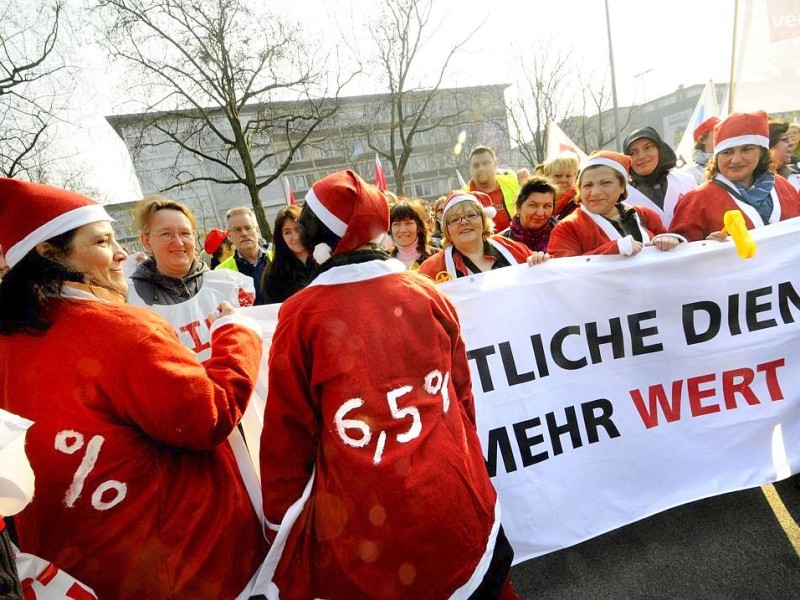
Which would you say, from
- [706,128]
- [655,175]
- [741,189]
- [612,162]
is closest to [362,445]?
[612,162]

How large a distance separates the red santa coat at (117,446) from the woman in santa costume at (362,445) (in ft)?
0.73

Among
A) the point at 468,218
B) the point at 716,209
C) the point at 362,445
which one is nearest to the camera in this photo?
the point at 362,445

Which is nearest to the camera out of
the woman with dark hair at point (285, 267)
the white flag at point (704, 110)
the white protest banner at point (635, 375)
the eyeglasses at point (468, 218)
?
the white protest banner at point (635, 375)

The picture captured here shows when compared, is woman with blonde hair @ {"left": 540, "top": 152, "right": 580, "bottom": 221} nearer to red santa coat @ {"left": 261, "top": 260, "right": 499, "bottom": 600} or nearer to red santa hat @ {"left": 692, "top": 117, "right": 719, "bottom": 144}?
red santa hat @ {"left": 692, "top": 117, "right": 719, "bottom": 144}

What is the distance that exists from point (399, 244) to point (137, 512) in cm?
326

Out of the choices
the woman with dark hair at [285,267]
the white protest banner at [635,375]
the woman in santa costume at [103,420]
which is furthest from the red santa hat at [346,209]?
the woman with dark hair at [285,267]

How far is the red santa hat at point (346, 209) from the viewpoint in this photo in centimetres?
137

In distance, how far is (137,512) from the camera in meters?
1.21

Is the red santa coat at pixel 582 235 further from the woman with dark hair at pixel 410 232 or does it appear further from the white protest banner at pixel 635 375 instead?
the woman with dark hair at pixel 410 232

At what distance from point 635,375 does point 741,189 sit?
5.06ft

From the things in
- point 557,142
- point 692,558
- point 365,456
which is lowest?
point 692,558

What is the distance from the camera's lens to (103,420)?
45.9 inches

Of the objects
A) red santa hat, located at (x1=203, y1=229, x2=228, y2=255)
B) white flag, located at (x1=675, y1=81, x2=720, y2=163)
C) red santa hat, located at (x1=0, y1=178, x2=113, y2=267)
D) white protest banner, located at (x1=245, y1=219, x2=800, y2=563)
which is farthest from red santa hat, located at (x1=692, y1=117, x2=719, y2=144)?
red santa hat, located at (x1=0, y1=178, x2=113, y2=267)

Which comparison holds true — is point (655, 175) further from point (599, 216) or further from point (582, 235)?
point (582, 235)
